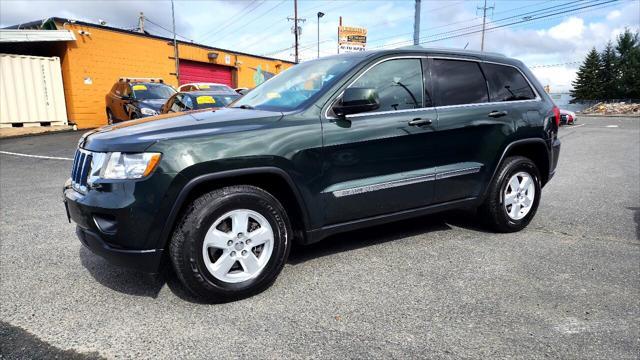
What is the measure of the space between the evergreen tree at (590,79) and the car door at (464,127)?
67831 millimetres

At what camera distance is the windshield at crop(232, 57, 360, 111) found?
351 centimetres

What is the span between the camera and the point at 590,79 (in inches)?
2480

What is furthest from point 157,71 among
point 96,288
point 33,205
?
point 96,288

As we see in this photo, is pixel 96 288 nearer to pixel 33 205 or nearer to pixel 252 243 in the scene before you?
pixel 252 243

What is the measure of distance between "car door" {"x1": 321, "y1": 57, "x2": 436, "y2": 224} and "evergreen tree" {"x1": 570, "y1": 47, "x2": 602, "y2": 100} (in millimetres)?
68645

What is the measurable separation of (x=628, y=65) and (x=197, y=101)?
66907mm

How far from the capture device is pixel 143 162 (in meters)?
2.71

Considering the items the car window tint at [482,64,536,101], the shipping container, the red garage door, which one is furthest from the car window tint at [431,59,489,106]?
the red garage door

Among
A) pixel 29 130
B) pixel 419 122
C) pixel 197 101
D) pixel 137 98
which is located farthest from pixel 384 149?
pixel 29 130

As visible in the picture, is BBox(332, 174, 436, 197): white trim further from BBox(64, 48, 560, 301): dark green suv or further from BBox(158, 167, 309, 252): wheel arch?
BBox(158, 167, 309, 252): wheel arch

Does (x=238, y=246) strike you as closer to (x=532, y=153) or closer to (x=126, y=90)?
(x=532, y=153)

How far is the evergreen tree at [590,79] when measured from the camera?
6216 centimetres

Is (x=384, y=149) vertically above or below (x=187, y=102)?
below

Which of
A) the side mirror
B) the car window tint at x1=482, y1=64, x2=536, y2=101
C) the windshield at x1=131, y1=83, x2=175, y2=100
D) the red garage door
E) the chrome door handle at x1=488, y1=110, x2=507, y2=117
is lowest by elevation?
the chrome door handle at x1=488, y1=110, x2=507, y2=117
